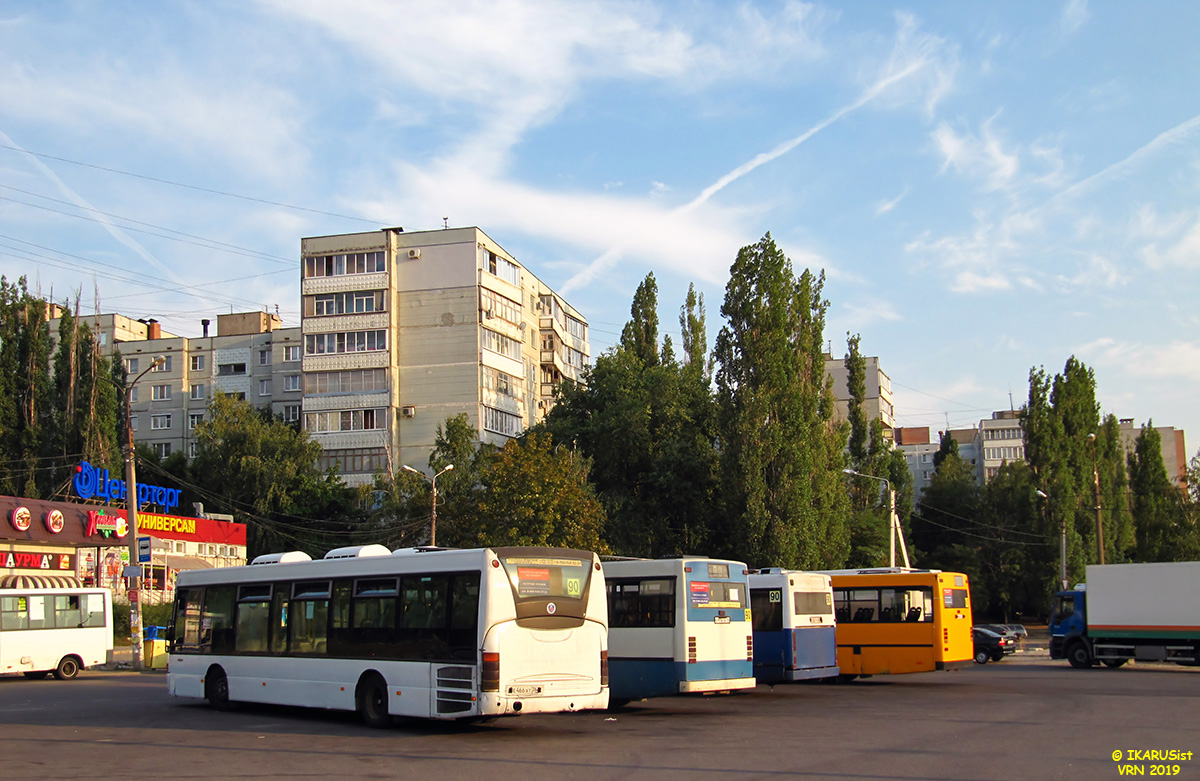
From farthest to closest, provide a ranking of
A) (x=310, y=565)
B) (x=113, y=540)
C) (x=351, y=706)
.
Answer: (x=113, y=540) < (x=310, y=565) < (x=351, y=706)

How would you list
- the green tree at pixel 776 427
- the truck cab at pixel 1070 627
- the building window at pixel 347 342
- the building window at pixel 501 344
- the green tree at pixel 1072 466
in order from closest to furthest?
the truck cab at pixel 1070 627, the green tree at pixel 776 427, the green tree at pixel 1072 466, the building window at pixel 347 342, the building window at pixel 501 344

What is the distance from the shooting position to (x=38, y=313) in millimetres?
57062

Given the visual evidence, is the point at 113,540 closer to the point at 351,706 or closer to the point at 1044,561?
the point at 351,706

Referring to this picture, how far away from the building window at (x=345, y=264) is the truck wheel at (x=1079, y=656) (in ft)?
147

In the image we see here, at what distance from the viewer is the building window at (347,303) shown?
64.5 meters

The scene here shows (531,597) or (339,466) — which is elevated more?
(339,466)

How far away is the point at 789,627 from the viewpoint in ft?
76.0

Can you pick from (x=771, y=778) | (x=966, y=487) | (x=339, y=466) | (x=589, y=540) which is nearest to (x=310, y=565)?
(x=771, y=778)

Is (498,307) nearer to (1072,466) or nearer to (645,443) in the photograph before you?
(645,443)

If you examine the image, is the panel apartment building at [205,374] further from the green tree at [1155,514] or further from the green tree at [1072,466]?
the green tree at [1155,514]

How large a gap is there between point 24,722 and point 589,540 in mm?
24061

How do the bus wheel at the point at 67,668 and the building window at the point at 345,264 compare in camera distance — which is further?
the building window at the point at 345,264

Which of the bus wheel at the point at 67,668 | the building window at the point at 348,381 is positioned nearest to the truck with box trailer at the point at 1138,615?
the bus wheel at the point at 67,668

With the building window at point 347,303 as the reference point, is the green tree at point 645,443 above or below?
below
